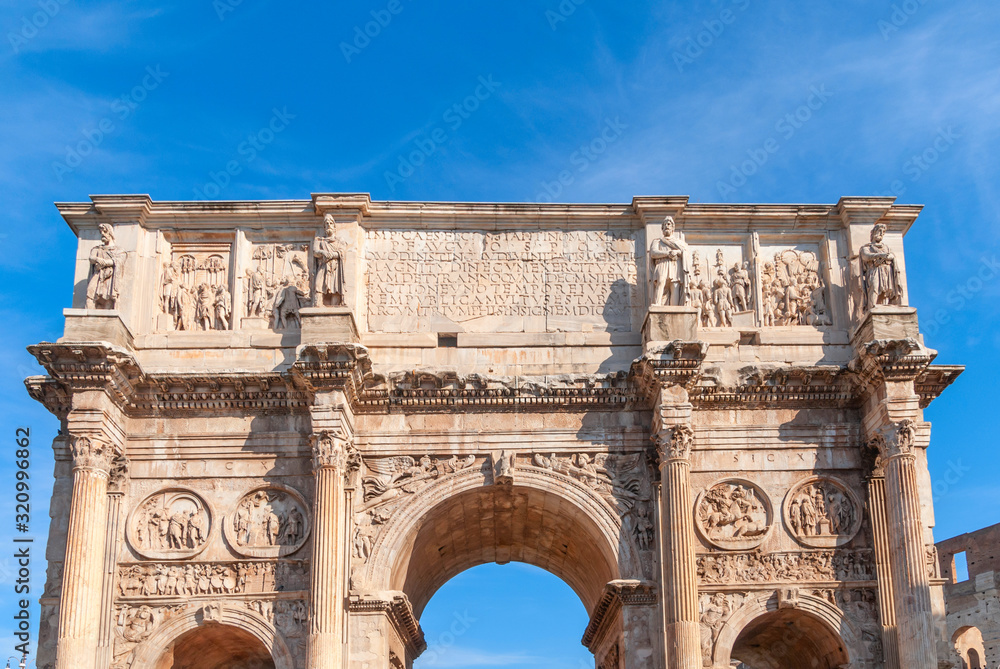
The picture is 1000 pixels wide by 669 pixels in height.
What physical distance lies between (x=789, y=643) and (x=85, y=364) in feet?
38.2

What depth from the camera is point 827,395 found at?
59.1 feet

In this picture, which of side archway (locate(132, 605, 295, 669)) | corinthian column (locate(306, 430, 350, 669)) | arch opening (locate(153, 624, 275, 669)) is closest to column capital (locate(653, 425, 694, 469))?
corinthian column (locate(306, 430, 350, 669))

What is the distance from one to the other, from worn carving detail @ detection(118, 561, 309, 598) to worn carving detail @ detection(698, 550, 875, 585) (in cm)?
596

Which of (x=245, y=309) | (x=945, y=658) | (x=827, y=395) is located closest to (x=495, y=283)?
(x=245, y=309)

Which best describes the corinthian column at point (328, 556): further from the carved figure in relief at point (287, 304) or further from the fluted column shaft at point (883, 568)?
the fluted column shaft at point (883, 568)

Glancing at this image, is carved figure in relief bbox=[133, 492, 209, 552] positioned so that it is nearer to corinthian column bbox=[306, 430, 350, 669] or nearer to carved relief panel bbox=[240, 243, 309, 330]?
corinthian column bbox=[306, 430, 350, 669]

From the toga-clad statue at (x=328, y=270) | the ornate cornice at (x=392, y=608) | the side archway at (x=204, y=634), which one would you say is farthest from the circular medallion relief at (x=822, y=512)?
the side archway at (x=204, y=634)

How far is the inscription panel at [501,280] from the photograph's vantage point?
61.0ft

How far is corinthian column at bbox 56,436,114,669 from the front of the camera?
623 inches

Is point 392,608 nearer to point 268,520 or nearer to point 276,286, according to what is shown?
point 268,520

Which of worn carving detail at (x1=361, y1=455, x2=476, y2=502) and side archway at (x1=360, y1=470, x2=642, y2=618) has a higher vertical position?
worn carving detail at (x1=361, y1=455, x2=476, y2=502)

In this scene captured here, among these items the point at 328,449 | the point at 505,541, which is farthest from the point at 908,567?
the point at 328,449

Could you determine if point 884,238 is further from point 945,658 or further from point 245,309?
point 245,309

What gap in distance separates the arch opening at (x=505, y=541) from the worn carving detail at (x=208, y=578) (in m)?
1.59
